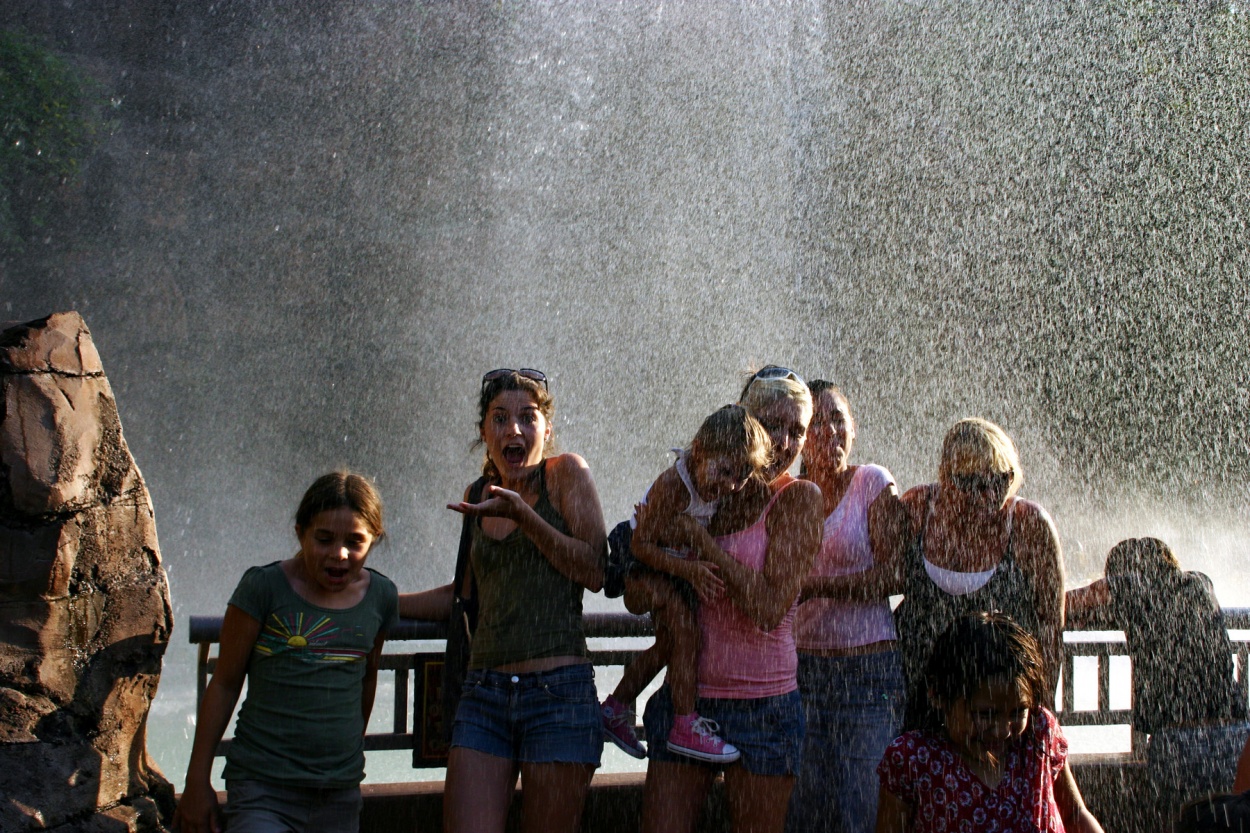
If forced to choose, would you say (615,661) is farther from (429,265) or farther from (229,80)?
(229,80)

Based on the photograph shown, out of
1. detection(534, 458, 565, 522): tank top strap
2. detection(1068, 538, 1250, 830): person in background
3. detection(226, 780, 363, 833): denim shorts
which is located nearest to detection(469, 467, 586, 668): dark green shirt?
detection(534, 458, 565, 522): tank top strap

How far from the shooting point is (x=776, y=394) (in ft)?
9.51

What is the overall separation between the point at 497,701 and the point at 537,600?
254mm

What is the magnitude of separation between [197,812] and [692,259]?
45.3 feet

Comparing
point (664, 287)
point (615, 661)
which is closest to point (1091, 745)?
point (615, 661)

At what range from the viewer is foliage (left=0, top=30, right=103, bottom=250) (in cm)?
1364

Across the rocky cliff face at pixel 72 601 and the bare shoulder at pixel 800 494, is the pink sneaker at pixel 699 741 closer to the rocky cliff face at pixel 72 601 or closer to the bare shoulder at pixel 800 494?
the bare shoulder at pixel 800 494

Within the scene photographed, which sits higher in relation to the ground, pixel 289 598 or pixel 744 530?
pixel 744 530

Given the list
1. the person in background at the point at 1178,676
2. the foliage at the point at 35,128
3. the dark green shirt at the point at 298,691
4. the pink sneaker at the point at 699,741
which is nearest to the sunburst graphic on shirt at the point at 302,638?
the dark green shirt at the point at 298,691

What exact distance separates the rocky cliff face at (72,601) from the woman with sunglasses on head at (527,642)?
80 cm

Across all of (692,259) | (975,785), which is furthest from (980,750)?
(692,259)

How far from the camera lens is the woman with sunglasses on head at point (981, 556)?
2820 millimetres

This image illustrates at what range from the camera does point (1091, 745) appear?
691cm

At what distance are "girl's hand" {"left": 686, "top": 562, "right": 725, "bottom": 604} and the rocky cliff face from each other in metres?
1.34
